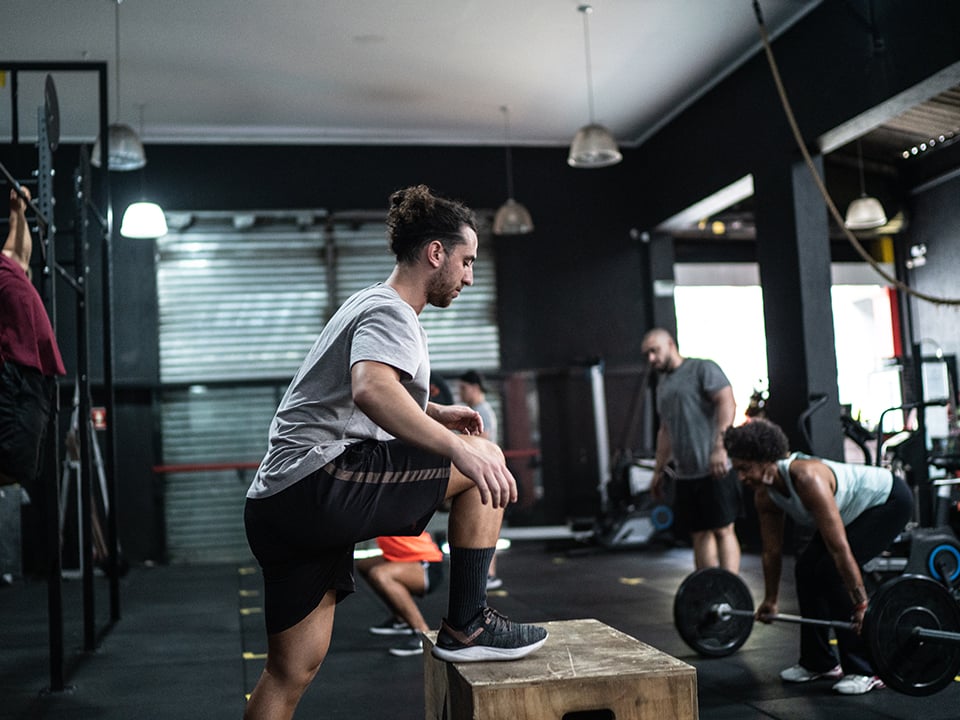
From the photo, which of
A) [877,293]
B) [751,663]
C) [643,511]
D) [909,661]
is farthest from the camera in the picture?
[877,293]

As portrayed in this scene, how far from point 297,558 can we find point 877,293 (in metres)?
10.5

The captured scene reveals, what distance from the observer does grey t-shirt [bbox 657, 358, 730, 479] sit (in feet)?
16.5

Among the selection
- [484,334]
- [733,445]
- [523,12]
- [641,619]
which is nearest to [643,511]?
[484,334]

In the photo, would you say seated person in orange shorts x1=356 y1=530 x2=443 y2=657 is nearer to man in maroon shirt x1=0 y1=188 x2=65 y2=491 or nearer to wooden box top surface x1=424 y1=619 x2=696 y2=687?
man in maroon shirt x1=0 y1=188 x2=65 y2=491

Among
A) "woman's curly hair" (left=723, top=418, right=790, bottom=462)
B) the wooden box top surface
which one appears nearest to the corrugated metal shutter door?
"woman's curly hair" (left=723, top=418, right=790, bottom=462)

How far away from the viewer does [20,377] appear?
9.62 feet

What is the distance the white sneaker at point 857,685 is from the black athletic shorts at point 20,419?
2.61 metres

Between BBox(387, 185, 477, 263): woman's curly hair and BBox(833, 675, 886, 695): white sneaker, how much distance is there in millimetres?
2176

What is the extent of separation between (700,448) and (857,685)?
5.64 ft

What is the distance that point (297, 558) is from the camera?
→ 7.32ft

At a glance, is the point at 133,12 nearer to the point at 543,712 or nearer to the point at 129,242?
the point at 129,242

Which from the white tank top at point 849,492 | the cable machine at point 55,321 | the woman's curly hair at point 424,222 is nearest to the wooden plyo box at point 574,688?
the woman's curly hair at point 424,222

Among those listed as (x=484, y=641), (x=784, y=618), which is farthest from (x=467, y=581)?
(x=784, y=618)

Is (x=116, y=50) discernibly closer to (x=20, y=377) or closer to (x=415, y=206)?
(x=20, y=377)
